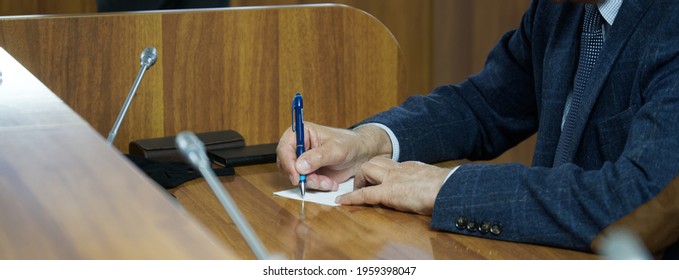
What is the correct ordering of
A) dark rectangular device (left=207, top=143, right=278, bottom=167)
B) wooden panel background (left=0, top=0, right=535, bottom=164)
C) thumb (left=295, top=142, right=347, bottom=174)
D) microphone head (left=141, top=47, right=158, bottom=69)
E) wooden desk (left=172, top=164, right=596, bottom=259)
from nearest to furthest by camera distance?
wooden desk (left=172, top=164, right=596, bottom=259), thumb (left=295, top=142, right=347, bottom=174), microphone head (left=141, top=47, right=158, bottom=69), dark rectangular device (left=207, top=143, right=278, bottom=167), wooden panel background (left=0, top=0, right=535, bottom=164)

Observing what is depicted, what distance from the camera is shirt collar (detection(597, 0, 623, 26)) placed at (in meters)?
1.45

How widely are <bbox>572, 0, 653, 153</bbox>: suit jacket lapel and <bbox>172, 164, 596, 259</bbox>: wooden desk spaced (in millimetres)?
284

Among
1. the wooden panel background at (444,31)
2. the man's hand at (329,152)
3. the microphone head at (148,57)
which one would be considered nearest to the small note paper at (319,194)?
the man's hand at (329,152)

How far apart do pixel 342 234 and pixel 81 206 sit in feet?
1.92

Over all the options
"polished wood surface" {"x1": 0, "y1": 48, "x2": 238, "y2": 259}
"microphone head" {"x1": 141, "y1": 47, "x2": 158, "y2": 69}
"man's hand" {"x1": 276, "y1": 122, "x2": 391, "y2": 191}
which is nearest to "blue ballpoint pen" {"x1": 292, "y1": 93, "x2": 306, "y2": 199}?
"man's hand" {"x1": 276, "y1": 122, "x2": 391, "y2": 191}

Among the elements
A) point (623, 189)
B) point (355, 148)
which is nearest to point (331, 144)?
point (355, 148)

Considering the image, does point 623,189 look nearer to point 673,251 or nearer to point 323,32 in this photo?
point 673,251

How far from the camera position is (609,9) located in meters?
1.46

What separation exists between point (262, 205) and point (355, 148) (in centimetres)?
21

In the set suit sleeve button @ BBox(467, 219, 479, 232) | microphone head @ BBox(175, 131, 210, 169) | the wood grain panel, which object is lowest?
the wood grain panel

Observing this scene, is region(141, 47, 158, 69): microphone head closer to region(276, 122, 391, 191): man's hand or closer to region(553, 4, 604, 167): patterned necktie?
region(276, 122, 391, 191): man's hand

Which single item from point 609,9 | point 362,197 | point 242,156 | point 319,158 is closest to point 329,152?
point 319,158

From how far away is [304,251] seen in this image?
1229 millimetres

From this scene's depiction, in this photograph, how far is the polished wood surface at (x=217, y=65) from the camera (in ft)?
6.06
